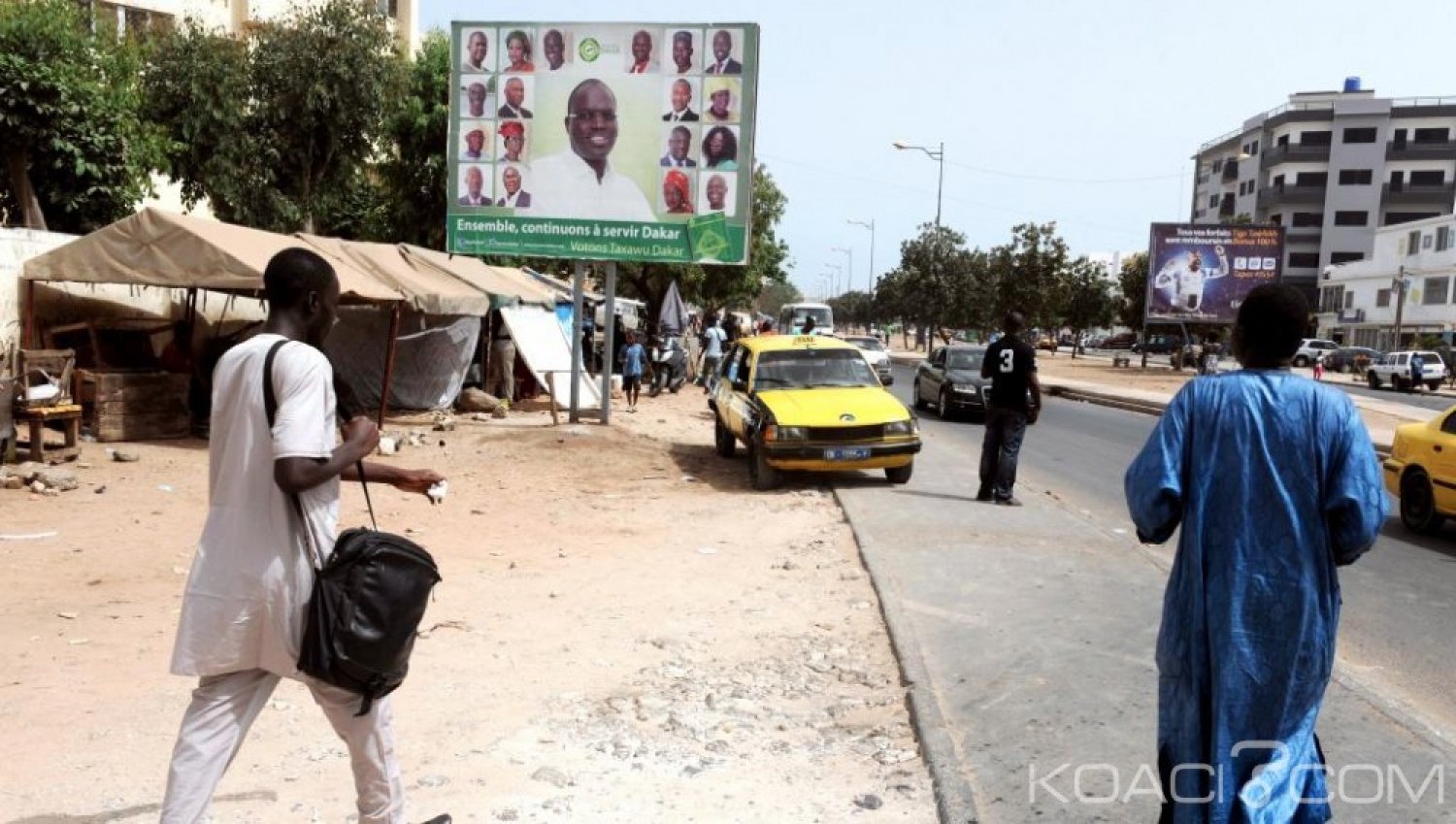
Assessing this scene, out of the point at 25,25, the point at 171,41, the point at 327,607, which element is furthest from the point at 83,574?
the point at 171,41

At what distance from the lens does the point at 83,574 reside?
274 inches

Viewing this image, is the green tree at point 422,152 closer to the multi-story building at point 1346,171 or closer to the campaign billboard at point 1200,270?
the campaign billboard at point 1200,270

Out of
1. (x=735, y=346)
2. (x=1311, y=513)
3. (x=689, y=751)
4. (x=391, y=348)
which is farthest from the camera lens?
(x=391, y=348)

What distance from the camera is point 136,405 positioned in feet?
42.6

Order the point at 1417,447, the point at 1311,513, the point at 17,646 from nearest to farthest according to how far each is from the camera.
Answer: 1. the point at 1311,513
2. the point at 17,646
3. the point at 1417,447

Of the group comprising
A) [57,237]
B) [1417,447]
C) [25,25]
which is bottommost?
[1417,447]

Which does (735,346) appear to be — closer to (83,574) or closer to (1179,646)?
(83,574)

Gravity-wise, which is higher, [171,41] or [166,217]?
[171,41]

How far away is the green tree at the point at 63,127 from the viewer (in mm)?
18875

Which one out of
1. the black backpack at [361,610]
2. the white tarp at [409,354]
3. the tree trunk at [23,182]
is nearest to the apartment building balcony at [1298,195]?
the white tarp at [409,354]

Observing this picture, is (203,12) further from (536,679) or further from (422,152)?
(536,679)

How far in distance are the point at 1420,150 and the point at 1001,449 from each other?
79057mm

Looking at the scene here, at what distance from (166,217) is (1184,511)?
12.6 meters

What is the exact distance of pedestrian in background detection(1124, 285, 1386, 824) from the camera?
8.75 feet
